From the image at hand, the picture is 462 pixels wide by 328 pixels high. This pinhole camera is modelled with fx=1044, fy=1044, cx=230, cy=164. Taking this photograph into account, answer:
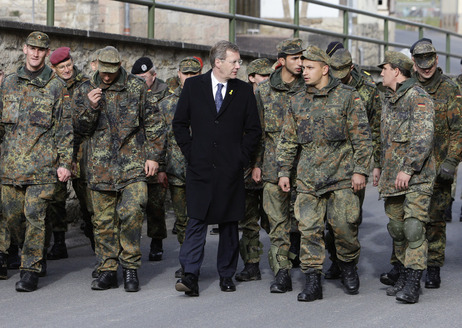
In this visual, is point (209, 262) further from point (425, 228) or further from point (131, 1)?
point (131, 1)

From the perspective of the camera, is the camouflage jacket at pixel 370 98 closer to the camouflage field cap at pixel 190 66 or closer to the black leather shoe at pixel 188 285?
the camouflage field cap at pixel 190 66

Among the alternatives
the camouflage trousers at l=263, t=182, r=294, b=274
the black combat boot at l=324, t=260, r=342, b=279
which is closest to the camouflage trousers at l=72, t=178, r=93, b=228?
the camouflage trousers at l=263, t=182, r=294, b=274

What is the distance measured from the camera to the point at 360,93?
383 inches

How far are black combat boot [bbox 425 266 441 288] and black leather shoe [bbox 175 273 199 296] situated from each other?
6.27 ft

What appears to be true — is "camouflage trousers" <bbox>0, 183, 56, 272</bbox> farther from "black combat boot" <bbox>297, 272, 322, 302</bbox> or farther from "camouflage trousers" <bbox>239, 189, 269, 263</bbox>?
"black combat boot" <bbox>297, 272, 322, 302</bbox>

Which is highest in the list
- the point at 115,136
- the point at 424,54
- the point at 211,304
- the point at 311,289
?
the point at 424,54

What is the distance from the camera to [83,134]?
8.70 meters

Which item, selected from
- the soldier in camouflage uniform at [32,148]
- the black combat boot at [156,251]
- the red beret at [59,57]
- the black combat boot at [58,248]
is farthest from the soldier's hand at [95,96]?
the black combat boot at [58,248]

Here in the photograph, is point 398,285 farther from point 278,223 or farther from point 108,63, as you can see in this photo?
point 108,63

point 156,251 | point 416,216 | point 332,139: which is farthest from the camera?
point 156,251

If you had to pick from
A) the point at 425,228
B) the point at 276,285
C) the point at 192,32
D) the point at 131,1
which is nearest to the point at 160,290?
the point at 276,285

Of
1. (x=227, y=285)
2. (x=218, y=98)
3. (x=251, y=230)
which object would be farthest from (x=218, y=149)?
(x=227, y=285)

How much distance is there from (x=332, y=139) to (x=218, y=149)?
0.93 meters

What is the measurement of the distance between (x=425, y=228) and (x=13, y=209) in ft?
11.1
